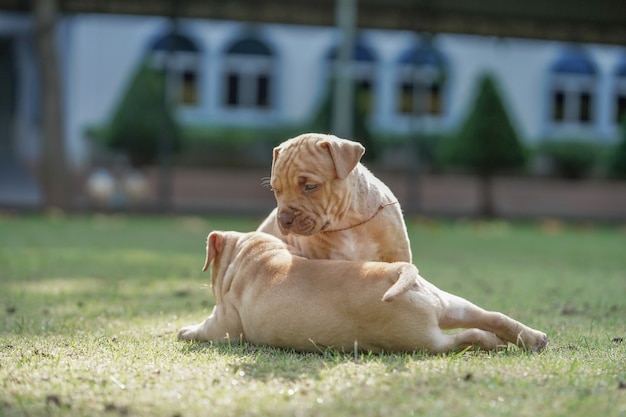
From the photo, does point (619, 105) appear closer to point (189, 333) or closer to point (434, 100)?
point (434, 100)

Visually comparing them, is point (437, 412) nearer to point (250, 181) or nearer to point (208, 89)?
point (250, 181)

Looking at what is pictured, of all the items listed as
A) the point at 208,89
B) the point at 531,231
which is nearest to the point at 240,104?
the point at 208,89

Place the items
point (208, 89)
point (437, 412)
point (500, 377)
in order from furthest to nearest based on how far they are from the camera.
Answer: point (208, 89) → point (500, 377) → point (437, 412)

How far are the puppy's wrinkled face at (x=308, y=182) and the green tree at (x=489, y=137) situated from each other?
61.2ft

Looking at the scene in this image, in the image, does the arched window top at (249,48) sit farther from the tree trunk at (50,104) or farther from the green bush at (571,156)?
the tree trunk at (50,104)

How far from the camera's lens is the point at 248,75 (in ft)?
102

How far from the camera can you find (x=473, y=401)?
3.64m

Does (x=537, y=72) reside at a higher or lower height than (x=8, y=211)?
higher

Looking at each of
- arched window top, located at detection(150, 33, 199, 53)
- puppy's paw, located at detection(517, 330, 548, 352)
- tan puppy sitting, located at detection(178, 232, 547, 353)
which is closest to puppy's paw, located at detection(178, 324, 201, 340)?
tan puppy sitting, located at detection(178, 232, 547, 353)

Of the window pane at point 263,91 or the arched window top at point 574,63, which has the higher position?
the arched window top at point 574,63

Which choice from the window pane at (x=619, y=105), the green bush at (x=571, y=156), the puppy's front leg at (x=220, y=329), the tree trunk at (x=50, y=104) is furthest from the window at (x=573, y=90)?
the puppy's front leg at (x=220, y=329)

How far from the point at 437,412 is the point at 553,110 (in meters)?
29.7

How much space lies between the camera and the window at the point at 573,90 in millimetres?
31156

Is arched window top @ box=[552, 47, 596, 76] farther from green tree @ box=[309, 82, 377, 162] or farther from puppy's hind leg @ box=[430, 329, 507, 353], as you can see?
puppy's hind leg @ box=[430, 329, 507, 353]
